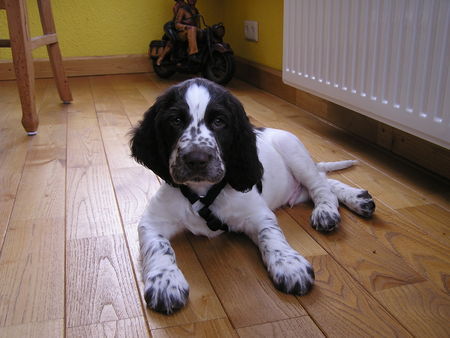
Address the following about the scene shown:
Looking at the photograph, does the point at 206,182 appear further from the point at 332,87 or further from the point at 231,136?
the point at 332,87

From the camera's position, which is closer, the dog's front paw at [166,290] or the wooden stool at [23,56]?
the dog's front paw at [166,290]

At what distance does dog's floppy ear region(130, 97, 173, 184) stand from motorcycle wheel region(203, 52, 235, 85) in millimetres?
2691

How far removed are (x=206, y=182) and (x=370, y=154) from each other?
1.24 m

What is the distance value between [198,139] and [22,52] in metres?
1.76

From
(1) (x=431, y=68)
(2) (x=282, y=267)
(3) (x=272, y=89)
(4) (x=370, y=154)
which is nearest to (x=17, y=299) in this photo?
(2) (x=282, y=267)

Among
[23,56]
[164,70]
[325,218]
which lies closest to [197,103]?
[325,218]

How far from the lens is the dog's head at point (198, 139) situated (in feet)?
4.56

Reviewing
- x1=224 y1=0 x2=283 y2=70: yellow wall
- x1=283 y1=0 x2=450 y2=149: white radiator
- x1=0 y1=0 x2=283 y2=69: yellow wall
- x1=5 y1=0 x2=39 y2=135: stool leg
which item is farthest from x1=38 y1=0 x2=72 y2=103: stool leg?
x1=283 y1=0 x2=450 y2=149: white radiator

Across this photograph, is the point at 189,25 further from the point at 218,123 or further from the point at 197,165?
the point at 197,165

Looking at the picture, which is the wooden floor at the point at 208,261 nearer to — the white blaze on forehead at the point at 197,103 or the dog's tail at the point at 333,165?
the dog's tail at the point at 333,165

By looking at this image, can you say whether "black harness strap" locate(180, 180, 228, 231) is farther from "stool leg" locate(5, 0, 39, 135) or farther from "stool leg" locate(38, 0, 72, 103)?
"stool leg" locate(38, 0, 72, 103)

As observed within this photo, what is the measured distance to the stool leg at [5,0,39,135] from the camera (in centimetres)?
269

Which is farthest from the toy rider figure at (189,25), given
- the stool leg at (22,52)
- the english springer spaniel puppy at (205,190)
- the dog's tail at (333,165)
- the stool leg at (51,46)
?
the english springer spaniel puppy at (205,190)

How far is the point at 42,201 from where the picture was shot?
1977 mm
